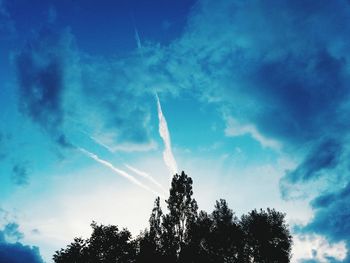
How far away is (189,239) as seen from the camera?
46.8 metres

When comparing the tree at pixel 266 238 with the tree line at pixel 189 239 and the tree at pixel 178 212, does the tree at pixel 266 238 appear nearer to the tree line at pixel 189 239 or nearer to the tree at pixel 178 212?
the tree line at pixel 189 239

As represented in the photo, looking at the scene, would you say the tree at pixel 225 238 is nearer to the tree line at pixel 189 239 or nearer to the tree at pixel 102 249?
the tree line at pixel 189 239

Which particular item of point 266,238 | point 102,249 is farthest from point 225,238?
point 102,249

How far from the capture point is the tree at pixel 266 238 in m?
58.7

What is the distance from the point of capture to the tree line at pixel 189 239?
47.1m

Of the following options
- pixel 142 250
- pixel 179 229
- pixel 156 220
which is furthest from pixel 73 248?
pixel 179 229

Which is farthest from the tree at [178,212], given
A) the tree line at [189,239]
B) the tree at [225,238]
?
the tree at [225,238]

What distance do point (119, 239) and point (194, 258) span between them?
1886cm

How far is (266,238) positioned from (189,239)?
22718 millimetres

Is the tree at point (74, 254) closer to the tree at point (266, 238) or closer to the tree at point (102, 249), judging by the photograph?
the tree at point (102, 249)

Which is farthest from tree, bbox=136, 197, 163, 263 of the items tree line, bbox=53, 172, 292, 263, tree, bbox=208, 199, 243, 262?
tree, bbox=208, 199, 243, 262

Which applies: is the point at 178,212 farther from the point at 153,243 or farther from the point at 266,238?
the point at 266,238

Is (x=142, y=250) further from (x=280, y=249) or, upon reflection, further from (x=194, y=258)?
Result: (x=280, y=249)

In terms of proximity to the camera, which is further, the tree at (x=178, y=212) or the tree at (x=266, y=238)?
the tree at (x=266, y=238)
